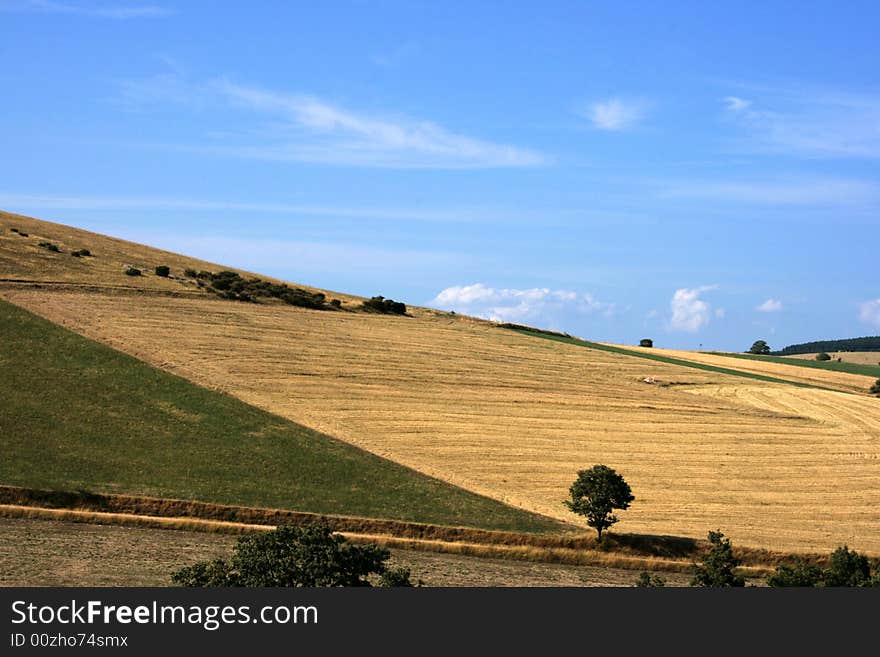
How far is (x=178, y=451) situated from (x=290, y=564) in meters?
24.1

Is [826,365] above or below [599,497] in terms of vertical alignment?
above

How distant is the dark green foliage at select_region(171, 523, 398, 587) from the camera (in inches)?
1292

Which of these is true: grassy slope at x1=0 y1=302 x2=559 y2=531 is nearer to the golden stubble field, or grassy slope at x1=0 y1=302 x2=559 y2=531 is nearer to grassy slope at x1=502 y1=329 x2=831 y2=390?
the golden stubble field

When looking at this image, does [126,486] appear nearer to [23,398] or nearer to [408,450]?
[23,398]

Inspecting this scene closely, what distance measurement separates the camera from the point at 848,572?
40.6 meters

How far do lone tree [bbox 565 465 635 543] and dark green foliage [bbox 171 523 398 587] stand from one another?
59.0 ft

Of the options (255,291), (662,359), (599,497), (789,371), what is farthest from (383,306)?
(599,497)

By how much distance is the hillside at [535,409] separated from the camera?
5644cm

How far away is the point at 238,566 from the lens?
33469 mm

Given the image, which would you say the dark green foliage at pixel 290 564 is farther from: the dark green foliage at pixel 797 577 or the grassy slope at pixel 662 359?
the grassy slope at pixel 662 359

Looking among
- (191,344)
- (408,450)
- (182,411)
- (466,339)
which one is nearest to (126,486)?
(182,411)

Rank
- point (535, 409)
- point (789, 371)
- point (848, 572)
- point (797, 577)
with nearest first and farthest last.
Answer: point (797, 577)
point (848, 572)
point (535, 409)
point (789, 371)

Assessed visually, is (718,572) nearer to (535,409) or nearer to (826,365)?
(535,409)

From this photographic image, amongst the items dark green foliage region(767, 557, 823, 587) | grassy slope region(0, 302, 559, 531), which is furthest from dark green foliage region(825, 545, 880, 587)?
grassy slope region(0, 302, 559, 531)
